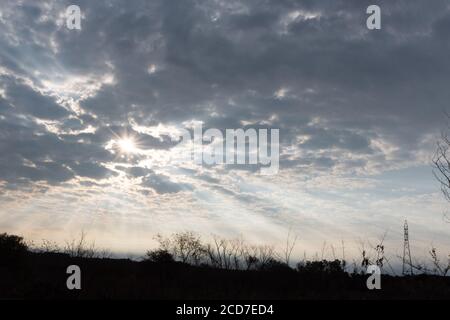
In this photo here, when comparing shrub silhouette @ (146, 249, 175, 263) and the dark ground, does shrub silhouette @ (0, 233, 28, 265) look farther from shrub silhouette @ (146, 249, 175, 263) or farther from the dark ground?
shrub silhouette @ (146, 249, 175, 263)

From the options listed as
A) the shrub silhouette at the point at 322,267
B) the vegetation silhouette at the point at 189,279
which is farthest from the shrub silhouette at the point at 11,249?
the shrub silhouette at the point at 322,267

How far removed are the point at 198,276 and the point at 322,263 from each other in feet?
29.8

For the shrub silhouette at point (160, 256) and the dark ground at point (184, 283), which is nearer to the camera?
the dark ground at point (184, 283)

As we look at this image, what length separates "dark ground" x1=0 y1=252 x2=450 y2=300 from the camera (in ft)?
71.0

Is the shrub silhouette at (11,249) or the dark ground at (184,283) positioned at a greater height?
the shrub silhouette at (11,249)

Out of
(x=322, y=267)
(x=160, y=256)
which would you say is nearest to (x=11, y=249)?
(x=160, y=256)

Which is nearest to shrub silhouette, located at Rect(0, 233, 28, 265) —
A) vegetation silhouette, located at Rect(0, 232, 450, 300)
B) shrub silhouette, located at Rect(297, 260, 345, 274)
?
vegetation silhouette, located at Rect(0, 232, 450, 300)

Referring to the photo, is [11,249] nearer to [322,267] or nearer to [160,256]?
[160,256]

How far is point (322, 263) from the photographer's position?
32.1 meters

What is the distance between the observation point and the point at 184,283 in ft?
94.9

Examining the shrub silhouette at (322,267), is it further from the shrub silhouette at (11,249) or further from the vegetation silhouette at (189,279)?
the shrub silhouette at (11,249)

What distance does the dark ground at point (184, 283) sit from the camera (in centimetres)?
2164
